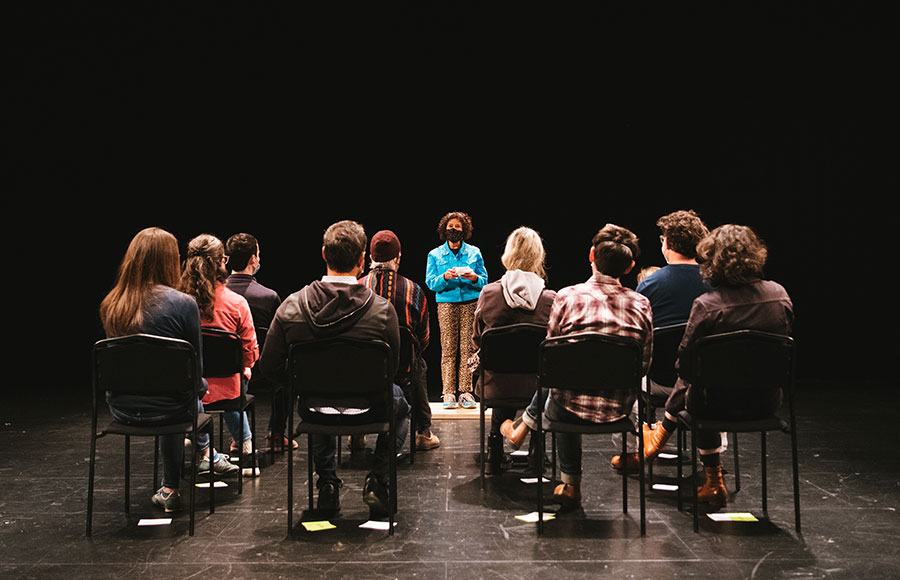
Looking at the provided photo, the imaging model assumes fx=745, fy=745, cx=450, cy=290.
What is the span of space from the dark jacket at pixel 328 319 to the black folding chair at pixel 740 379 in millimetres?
1264

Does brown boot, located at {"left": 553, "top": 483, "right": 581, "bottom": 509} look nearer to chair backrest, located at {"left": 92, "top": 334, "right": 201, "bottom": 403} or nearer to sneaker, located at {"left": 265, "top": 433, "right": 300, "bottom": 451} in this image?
chair backrest, located at {"left": 92, "top": 334, "right": 201, "bottom": 403}

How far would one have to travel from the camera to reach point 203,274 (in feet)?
12.0

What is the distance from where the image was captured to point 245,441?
12.9 feet

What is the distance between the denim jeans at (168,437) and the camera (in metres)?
3.06

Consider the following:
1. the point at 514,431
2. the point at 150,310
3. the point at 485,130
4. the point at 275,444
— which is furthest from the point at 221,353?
the point at 485,130

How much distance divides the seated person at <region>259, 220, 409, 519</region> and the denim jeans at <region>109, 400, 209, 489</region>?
1.34 ft

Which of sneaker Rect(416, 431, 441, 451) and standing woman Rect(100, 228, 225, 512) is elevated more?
standing woman Rect(100, 228, 225, 512)

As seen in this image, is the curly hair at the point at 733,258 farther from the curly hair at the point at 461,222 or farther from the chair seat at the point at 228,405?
the curly hair at the point at 461,222

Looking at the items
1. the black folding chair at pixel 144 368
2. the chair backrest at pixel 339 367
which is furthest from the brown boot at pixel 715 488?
the black folding chair at pixel 144 368

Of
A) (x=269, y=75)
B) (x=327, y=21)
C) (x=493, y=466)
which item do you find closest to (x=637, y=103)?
(x=327, y=21)

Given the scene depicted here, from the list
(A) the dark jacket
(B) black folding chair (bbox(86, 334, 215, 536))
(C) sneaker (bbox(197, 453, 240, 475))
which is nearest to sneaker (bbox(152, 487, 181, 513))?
(B) black folding chair (bbox(86, 334, 215, 536))

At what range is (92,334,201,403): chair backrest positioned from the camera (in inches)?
116

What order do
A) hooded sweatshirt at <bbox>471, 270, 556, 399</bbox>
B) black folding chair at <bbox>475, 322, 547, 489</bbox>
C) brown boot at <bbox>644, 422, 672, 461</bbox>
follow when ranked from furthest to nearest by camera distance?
hooded sweatshirt at <bbox>471, 270, 556, 399</bbox>
brown boot at <bbox>644, 422, 672, 461</bbox>
black folding chair at <bbox>475, 322, 547, 489</bbox>

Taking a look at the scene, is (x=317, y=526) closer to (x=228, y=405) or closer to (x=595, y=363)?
Result: (x=228, y=405)
